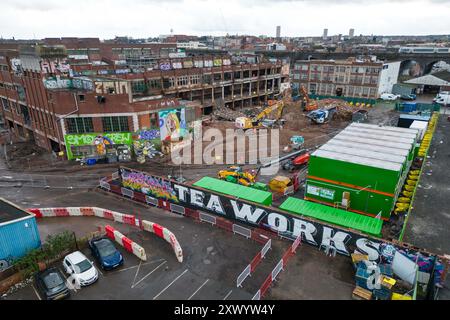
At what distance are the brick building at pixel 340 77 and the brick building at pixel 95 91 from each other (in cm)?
2120

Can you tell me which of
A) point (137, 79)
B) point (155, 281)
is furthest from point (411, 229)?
point (137, 79)

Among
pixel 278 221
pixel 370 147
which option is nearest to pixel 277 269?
pixel 278 221

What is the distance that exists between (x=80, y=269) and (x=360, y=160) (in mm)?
24956

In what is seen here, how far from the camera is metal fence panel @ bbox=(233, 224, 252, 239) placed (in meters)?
26.5

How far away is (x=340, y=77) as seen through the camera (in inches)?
3467

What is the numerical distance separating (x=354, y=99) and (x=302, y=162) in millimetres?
54000

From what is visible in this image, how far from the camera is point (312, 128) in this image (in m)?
64.1

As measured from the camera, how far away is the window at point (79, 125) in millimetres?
45156

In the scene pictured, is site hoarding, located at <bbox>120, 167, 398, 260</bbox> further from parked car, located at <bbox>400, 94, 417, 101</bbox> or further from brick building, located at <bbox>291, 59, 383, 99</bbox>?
parked car, located at <bbox>400, 94, 417, 101</bbox>

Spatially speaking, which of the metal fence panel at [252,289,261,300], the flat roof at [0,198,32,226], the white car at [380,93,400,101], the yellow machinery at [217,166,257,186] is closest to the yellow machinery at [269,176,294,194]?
the yellow machinery at [217,166,257,186]

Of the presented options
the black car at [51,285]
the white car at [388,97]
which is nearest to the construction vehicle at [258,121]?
the white car at [388,97]

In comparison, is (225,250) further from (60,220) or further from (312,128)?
(312,128)

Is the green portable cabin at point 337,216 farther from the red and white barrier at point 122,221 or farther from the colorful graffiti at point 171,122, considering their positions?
the colorful graffiti at point 171,122

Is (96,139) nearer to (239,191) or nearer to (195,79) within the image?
(239,191)
